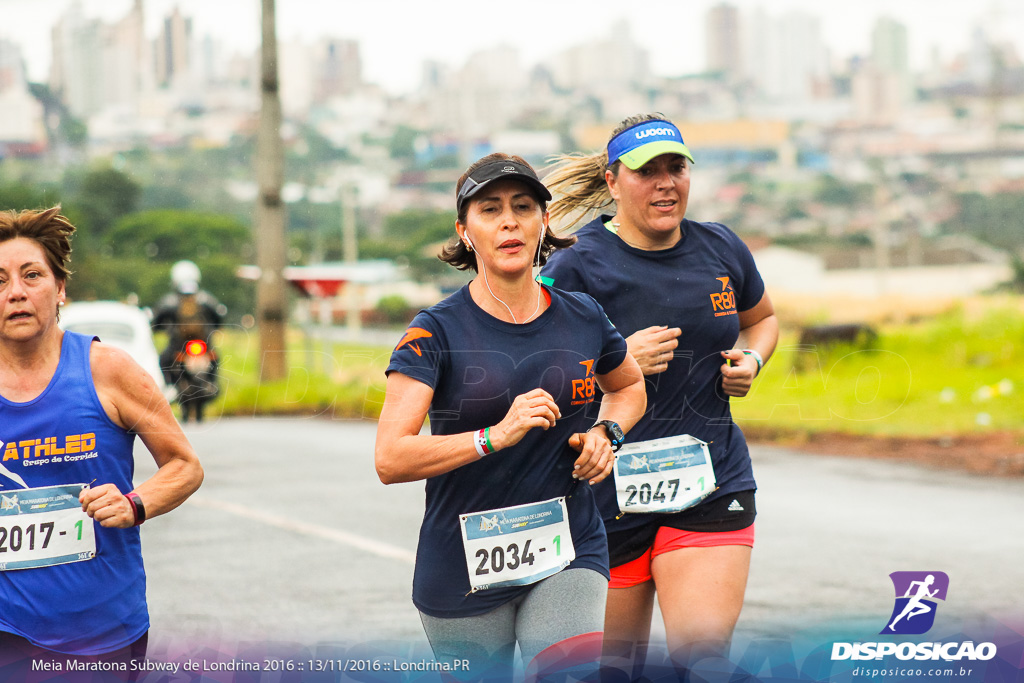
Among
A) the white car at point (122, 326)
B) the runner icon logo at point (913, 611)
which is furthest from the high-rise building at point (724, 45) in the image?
the runner icon logo at point (913, 611)

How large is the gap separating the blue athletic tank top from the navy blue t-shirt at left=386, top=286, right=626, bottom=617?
32.2 inches

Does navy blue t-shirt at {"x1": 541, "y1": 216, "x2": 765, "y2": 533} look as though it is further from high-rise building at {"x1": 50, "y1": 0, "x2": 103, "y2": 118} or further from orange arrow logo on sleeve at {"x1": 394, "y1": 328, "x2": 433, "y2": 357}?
high-rise building at {"x1": 50, "y1": 0, "x2": 103, "y2": 118}

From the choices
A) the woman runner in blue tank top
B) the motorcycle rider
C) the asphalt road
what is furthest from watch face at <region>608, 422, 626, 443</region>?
the motorcycle rider

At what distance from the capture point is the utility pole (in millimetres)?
22578

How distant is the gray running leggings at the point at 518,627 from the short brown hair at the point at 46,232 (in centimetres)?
140

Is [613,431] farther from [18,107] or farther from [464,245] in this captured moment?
[18,107]

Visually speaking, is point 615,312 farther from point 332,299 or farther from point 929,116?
point 929,116

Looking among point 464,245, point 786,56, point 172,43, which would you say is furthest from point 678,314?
point 786,56

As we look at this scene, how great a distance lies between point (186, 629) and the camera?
20.9 ft

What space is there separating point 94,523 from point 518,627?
1.19 m

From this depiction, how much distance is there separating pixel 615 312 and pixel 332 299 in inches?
871

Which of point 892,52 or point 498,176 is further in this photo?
point 892,52

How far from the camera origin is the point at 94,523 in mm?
3322

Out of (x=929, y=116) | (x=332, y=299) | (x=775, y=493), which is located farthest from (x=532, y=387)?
(x=929, y=116)
